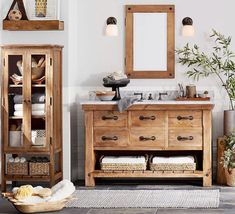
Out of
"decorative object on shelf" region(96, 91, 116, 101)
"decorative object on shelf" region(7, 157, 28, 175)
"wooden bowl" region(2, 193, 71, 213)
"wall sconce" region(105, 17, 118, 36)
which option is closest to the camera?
"wooden bowl" region(2, 193, 71, 213)

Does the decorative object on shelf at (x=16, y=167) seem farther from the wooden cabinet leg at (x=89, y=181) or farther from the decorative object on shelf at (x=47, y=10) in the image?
the decorative object on shelf at (x=47, y=10)

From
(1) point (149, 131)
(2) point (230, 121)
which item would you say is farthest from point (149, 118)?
(2) point (230, 121)

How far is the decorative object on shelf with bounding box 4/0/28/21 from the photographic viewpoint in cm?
835

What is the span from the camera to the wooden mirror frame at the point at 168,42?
878 cm

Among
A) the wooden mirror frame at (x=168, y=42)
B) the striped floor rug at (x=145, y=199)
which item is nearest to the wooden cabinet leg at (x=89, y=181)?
the striped floor rug at (x=145, y=199)

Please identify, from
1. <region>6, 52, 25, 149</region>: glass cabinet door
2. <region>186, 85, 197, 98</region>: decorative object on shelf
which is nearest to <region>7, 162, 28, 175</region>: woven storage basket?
<region>6, 52, 25, 149</region>: glass cabinet door

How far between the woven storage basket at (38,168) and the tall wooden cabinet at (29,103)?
0.10ft

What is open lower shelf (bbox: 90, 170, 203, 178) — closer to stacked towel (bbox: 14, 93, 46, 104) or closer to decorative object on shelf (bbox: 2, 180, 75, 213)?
stacked towel (bbox: 14, 93, 46, 104)

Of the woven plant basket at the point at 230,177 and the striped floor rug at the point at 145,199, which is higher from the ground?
the woven plant basket at the point at 230,177

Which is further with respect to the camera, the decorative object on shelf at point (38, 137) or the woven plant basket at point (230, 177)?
the woven plant basket at point (230, 177)

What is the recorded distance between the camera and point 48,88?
8078mm

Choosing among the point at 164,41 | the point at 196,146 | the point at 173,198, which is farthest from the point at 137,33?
the point at 173,198

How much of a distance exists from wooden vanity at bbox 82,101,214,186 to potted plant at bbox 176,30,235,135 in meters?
0.63

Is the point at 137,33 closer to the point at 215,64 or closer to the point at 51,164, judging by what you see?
the point at 215,64
